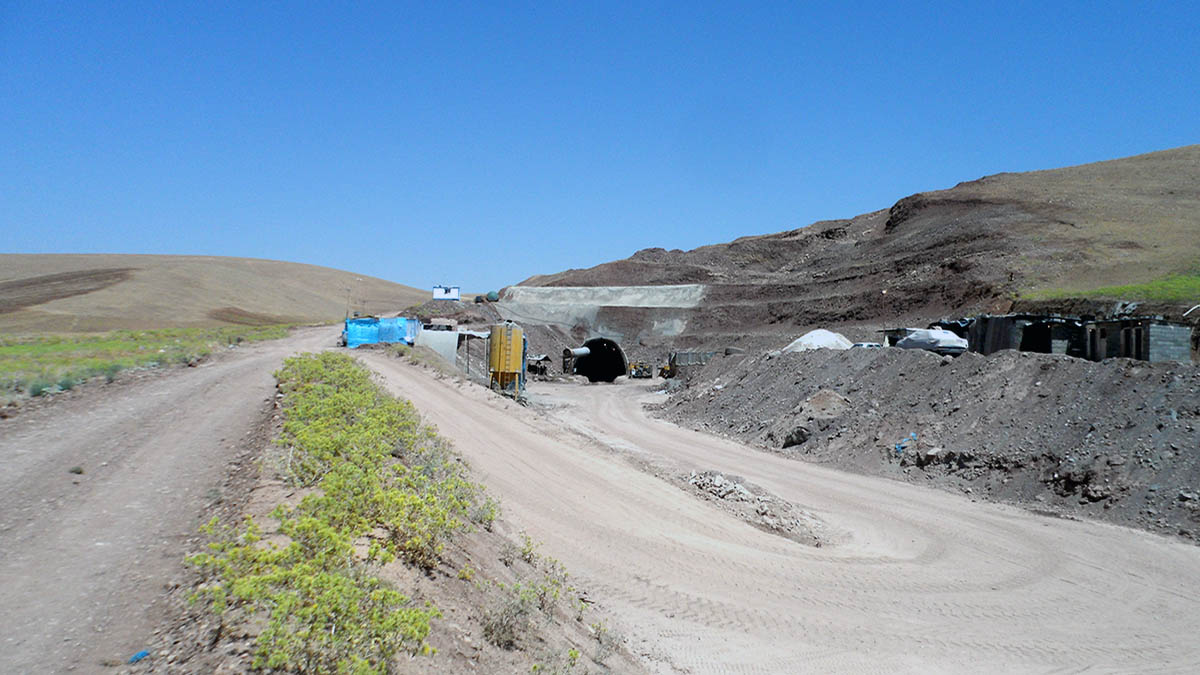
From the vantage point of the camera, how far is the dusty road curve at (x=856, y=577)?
8234mm

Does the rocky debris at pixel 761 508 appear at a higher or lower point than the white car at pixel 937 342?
lower

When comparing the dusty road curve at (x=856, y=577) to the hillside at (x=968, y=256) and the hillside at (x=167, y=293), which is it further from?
the hillside at (x=167, y=293)

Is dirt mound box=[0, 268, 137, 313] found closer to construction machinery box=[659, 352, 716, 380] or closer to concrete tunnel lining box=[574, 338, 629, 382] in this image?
concrete tunnel lining box=[574, 338, 629, 382]

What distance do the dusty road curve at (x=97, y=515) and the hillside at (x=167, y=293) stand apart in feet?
171

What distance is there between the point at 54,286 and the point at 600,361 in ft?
223

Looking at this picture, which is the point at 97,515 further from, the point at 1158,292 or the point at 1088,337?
the point at 1158,292

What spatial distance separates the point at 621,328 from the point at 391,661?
67.8 meters

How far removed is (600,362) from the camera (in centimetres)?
5262

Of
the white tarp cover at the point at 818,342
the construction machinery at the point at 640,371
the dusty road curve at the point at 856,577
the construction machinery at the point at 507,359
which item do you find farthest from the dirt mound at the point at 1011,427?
the construction machinery at the point at 640,371

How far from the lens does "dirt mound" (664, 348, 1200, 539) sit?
14.7m

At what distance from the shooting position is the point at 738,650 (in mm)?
7941

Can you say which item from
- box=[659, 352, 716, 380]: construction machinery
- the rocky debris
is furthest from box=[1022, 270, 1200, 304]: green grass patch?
the rocky debris

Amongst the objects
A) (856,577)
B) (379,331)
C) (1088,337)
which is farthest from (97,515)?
(379,331)

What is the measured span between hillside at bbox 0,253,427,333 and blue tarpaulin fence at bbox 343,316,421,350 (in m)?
28.7
